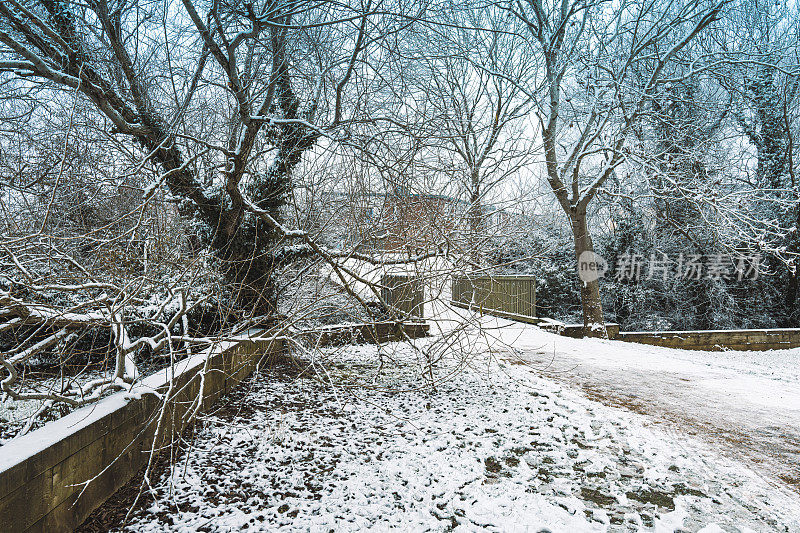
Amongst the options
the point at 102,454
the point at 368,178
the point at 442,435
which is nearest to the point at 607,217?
the point at 368,178

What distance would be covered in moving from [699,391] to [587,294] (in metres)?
5.49

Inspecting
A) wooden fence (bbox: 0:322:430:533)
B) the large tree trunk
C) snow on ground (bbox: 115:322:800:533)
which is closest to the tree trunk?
snow on ground (bbox: 115:322:800:533)

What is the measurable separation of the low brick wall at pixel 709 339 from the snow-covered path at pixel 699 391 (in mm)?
1481

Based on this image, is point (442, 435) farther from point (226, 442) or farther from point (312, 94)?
point (312, 94)

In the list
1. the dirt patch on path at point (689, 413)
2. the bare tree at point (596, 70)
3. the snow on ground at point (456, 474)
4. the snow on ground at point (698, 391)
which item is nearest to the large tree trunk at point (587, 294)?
the bare tree at point (596, 70)

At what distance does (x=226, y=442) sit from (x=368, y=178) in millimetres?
3876

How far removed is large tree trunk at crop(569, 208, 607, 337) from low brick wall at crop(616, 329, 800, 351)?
0.83 meters

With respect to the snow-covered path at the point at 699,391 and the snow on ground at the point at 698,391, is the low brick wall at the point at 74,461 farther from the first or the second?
the snow-covered path at the point at 699,391

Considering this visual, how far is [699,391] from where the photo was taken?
5801 mm

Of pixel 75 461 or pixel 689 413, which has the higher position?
pixel 75 461

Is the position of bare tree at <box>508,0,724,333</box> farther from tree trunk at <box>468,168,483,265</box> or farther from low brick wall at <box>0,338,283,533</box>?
low brick wall at <box>0,338,283,533</box>

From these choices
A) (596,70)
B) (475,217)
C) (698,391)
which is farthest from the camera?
(596,70)

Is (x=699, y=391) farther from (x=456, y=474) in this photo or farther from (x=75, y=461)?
(x=75, y=461)

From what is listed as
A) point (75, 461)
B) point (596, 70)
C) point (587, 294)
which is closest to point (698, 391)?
point (587, 294)
